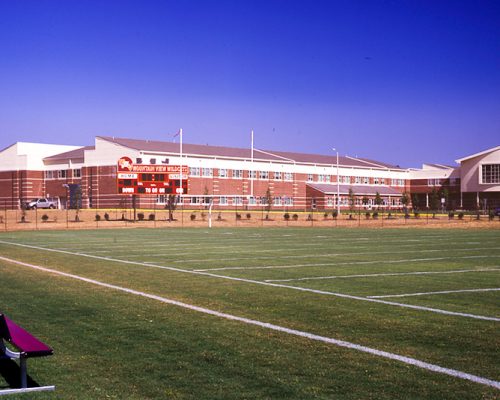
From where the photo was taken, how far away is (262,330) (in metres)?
8.35

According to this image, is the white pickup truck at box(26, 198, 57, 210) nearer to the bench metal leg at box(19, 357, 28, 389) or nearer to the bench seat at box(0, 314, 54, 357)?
the bench seat at box(0, 314, 54, 357)

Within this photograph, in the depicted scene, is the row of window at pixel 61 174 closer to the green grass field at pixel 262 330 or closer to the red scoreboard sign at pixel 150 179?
the red scoreboard sign at pixel 150 179

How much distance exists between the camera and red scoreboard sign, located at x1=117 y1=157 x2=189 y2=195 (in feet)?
181

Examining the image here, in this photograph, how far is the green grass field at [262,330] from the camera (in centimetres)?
591

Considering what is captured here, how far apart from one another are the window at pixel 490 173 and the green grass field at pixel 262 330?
80.3m

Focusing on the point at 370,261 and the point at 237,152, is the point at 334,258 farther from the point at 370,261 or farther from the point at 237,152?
the point at 237,152

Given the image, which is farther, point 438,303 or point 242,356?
point 438,303

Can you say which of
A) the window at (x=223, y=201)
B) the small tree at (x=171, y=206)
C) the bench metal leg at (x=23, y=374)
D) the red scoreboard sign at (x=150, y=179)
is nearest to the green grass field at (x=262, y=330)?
the bench metal leg at (x=23, y=374)

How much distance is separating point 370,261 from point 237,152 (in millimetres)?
81826

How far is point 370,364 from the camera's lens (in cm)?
657

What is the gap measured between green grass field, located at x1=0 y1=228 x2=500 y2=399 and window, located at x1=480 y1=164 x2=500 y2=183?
80284 millimetres

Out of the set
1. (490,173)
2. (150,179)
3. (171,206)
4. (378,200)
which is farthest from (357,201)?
(150,179)

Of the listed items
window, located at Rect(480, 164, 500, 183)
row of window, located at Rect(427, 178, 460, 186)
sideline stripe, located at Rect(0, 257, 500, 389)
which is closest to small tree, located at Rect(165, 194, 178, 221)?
window, located at Rect(480, 164, 500, 183)

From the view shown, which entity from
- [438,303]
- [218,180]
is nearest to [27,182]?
[218,180]
